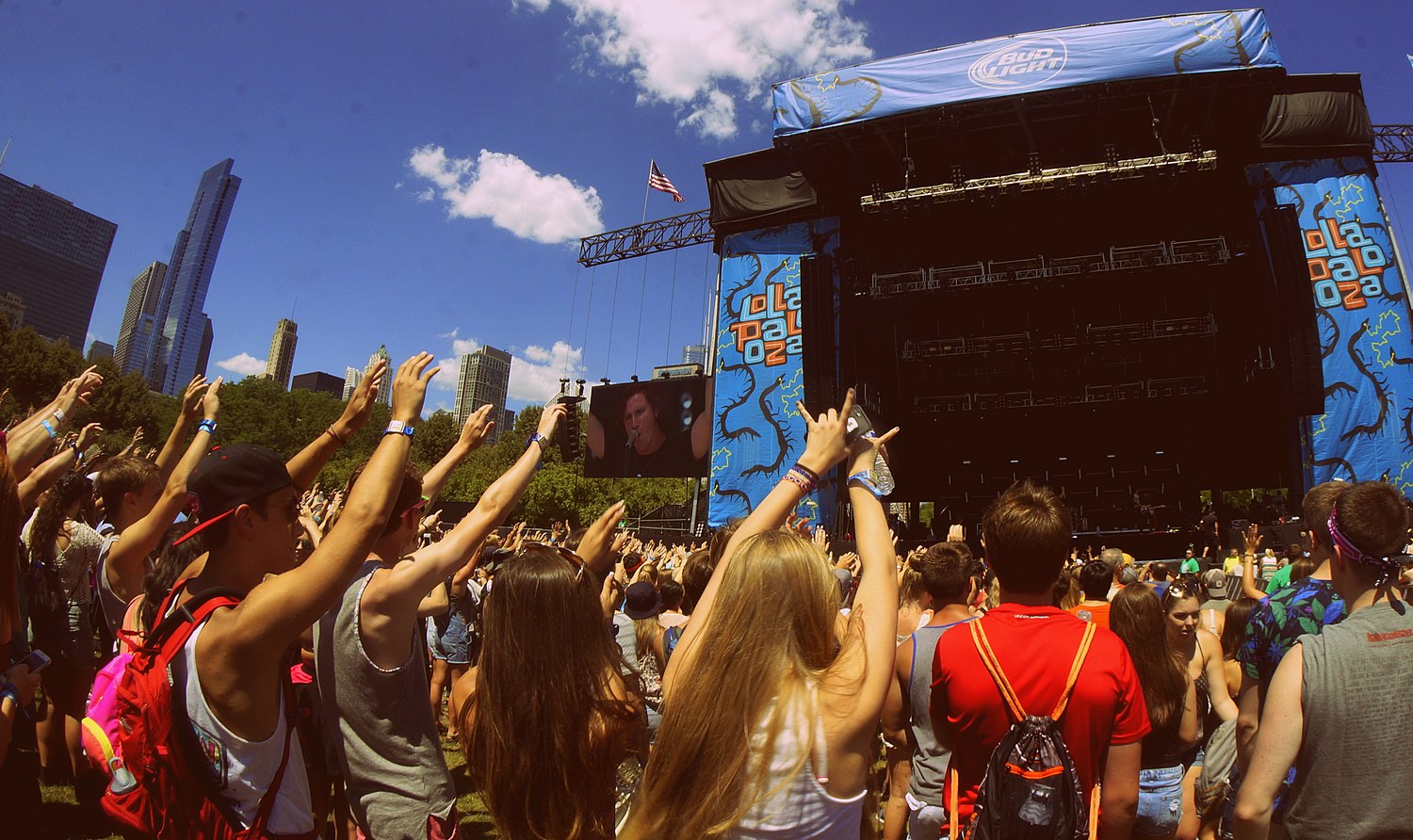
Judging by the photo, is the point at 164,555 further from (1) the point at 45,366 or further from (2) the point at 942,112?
(1) the point at 45,366

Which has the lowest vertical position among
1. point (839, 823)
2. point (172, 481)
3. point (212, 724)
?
point (839, 823)

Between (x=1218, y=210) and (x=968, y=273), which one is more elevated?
(x=1218, y=210)

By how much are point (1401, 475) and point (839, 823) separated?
16961mm

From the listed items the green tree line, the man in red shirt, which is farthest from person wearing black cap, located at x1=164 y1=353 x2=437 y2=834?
the green tree line

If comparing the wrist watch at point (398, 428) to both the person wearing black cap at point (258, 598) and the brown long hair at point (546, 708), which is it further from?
the brown long hair at point (546, 708)

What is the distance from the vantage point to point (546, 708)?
189cm

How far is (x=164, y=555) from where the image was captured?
9.17 ft

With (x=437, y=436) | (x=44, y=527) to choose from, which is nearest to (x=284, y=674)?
(x=44, y=527)

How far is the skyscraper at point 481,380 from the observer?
150875 mm

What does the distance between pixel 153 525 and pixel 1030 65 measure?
16518 millimetres

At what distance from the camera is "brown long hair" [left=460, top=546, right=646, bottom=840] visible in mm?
1880

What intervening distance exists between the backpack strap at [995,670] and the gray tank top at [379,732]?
1689mm

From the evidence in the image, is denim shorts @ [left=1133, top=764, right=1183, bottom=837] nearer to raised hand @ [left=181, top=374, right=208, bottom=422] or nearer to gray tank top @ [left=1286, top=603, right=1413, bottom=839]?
gray tank top @ [left=1286, top=603, right=1413, bottom=839]

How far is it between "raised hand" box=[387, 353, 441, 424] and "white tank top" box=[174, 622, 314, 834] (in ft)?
2.22
